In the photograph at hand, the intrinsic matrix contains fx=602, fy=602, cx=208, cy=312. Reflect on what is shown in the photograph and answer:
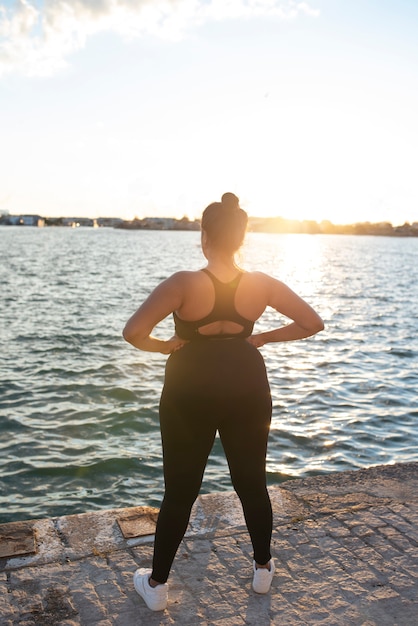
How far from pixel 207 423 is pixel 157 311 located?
0.69 m

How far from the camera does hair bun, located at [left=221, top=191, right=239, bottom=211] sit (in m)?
3.19

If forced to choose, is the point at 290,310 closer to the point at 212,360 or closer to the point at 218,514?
the point at 212,360

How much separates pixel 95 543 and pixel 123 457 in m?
4.33

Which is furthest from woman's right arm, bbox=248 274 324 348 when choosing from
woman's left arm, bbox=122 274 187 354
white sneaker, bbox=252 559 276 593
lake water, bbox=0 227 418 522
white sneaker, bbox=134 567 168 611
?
white sneaker, bbox=134 567 168 611

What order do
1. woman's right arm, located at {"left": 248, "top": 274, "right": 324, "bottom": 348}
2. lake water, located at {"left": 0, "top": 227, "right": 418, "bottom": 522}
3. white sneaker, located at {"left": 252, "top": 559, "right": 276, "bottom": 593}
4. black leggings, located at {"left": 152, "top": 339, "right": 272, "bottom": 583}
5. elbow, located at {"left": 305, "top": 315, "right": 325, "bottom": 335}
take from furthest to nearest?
lake water, located at {"left": 0, "top": 227, "right": 418, "bottom": 522} < white sneaker, located at {"left": 252, "top": 559, "right": 276, "bottom": 593} < elbow, located at {"left": 305, "top": 315, "right": 325, "bottom": 335} < woman's right arm, located at {"left": 248, "top": 274, "right": 324, "bottom": 348} < black leggings, located at {"left": 152, "top": 339, "right": 272, "bottom": 583}

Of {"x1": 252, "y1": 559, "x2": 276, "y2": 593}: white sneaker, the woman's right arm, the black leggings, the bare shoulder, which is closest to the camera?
the bare shoulder

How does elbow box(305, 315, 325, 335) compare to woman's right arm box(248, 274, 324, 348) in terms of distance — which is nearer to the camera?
woman's right arm box(248, 274, 324, 348)

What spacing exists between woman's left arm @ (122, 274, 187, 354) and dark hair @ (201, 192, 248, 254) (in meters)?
0.31

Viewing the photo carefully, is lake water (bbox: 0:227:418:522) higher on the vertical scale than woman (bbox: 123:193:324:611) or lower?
lower

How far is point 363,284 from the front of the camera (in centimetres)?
4350

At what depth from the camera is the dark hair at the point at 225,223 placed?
3186 millimetres

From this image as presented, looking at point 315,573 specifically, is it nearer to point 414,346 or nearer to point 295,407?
point 295,407

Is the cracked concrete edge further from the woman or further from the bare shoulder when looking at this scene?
the bare shoulder

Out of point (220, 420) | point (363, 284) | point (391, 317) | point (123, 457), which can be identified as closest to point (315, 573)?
point (220, 420)
